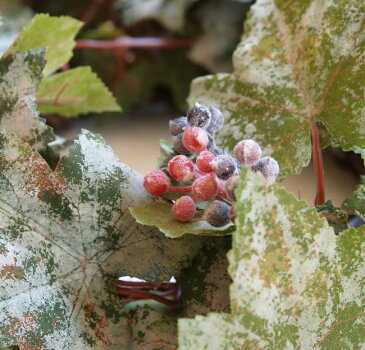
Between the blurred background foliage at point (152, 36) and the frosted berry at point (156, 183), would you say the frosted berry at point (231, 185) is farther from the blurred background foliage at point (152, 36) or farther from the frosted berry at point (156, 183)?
the blurred background foliage at point (152, 36)

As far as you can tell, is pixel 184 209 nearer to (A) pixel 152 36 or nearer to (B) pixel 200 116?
(B) pixel 200 116

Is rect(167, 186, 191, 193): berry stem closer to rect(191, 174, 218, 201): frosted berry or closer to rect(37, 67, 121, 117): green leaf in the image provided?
rect(191, 174, 218, 201): frosted berry

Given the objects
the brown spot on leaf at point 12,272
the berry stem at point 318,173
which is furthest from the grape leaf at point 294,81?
the brown spot on leaf at point 12,272

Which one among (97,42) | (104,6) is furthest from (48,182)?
(104,6)

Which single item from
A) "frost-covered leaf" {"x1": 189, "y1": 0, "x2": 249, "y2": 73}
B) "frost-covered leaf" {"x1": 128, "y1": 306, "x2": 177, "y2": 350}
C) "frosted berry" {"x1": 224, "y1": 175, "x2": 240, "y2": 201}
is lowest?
"frost-covered leaf" {"x1": 128, "y1": 306, "x2": 177, "y2": 350}

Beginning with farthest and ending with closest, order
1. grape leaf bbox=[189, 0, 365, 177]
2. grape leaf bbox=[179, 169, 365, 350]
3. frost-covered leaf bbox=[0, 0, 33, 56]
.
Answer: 1. frost-covered leaf bbox=[0, 0, 33, 56]
2. grape leaf bbox=[189, 0, 365, 177]
3. grape leaf bbox=[179, 169, 365, 350]

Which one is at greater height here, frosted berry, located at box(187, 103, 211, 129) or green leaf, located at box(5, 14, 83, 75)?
green leaf, located at box(5, 14, 83, 75)

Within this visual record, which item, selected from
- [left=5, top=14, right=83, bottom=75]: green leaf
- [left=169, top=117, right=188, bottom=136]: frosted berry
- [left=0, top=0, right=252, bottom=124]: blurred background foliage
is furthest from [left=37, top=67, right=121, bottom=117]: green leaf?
[left=0, top=0, right=252, bottom=124]: blurred background foliage
